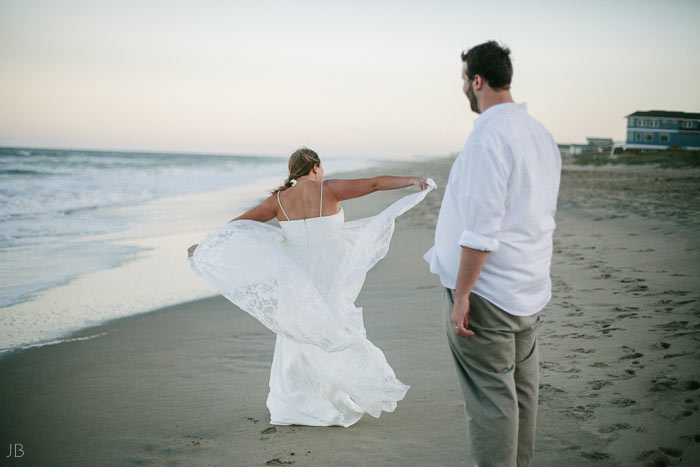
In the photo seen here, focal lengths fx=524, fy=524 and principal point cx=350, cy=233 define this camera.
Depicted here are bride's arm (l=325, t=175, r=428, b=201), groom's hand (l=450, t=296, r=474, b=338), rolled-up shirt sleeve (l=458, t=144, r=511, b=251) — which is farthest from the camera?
bride's arm (l=325, t=175, r=428, b=201)

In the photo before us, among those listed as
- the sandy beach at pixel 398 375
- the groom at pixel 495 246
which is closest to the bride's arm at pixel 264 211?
the sandy beach at pixel 398 375

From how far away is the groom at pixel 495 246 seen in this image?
78.3 inches

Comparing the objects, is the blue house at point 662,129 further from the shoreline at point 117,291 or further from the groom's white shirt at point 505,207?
the groom's white shirt at point 505,207

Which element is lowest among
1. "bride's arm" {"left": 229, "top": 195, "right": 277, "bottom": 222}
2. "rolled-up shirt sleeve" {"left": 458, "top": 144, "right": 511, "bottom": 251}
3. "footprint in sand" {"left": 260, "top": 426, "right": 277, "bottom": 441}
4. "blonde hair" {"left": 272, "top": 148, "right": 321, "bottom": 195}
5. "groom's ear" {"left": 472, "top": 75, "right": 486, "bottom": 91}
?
"footprint in sand" {"left": 260, "top": 426, "right": 277, "bottom": 441}

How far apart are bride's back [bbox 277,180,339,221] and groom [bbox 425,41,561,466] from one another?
1.48 m

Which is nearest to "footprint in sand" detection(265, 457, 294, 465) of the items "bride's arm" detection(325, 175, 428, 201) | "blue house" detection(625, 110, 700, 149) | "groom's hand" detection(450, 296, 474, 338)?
"groom's hand" detection(450, 296, 474, 338)

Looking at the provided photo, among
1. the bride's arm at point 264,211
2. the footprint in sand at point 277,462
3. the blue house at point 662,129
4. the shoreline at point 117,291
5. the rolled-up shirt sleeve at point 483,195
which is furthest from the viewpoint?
the blue house at point 662,129

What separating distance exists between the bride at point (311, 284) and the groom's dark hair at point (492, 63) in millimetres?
1406

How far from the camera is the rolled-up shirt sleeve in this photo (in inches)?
77.2

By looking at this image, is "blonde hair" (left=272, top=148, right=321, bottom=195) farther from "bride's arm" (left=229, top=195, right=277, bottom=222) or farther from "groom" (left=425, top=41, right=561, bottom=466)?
"groom" (left=425, top=41, right=561, bottom=466)

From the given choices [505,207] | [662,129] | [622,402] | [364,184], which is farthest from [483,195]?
[662,129]

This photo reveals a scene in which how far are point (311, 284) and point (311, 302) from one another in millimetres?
136

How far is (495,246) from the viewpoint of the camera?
6.55 ft

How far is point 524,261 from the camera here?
6.97 feet
